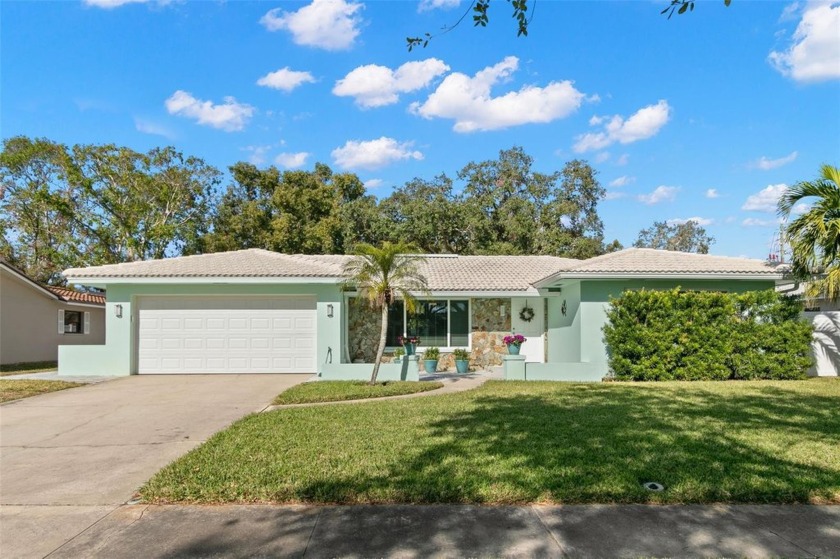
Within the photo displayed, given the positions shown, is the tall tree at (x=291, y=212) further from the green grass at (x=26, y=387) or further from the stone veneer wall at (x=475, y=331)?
the green grass at (x=26, y=387)

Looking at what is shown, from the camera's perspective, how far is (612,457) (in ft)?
18.6

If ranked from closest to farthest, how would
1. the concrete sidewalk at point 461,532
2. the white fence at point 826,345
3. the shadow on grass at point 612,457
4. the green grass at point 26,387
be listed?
1. the concrete sidewalk at point 461,532
2. the shadow on grass at point 612,457
3. the green grass at point 26,387
4. the white fence at point 826,345

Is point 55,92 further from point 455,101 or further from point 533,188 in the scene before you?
point 533,188

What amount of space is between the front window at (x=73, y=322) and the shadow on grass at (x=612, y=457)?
21.3m

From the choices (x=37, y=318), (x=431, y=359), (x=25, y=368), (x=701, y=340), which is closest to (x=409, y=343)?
(x=431, y=359)

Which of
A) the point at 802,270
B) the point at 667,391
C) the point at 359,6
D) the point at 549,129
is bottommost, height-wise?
the point at 667,391

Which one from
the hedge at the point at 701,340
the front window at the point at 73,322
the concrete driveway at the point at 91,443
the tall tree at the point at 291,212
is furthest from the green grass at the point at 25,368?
the hedge at the point at 701,340

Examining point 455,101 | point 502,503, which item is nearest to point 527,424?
point 502,503

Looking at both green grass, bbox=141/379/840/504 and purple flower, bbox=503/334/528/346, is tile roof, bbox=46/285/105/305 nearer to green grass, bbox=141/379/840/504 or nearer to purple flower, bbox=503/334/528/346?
green grass, bbox=141/379/840/504

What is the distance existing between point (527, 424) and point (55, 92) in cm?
1735

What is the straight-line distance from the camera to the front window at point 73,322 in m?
22.6

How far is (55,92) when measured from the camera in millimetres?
16000

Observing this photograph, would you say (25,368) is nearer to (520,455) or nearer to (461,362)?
(461,362)

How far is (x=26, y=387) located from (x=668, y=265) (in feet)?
54.6
